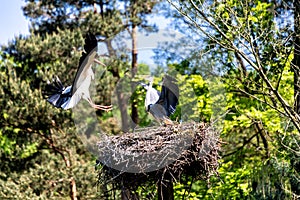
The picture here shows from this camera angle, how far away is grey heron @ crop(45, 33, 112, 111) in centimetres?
441

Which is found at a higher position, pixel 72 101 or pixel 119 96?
pixel 119 96

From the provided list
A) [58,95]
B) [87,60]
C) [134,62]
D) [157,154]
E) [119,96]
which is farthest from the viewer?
[134,62]

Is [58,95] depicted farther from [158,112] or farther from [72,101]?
[158,112]

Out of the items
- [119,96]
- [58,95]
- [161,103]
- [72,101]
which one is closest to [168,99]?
[161,103]

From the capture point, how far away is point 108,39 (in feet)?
35.7

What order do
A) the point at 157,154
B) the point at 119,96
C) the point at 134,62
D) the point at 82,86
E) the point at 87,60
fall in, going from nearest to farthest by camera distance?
the point at 157,154
the point at 87,60
the point at 82,86
the point at 119,96
the point at 134,62

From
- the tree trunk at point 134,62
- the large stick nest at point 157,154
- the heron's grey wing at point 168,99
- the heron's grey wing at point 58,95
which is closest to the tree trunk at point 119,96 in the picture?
the tree trunk at point 134,62

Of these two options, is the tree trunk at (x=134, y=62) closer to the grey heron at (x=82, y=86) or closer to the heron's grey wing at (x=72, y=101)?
the grey heron at (x=82, y=86)

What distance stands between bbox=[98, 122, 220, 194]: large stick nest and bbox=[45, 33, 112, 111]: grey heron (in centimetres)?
38

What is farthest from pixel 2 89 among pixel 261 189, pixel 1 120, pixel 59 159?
pixel 261 189

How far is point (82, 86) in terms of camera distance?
4.60 m

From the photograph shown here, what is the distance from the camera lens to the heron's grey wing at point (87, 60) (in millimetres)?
4391

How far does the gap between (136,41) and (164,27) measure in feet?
2.93

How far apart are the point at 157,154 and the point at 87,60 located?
3.18 ft
